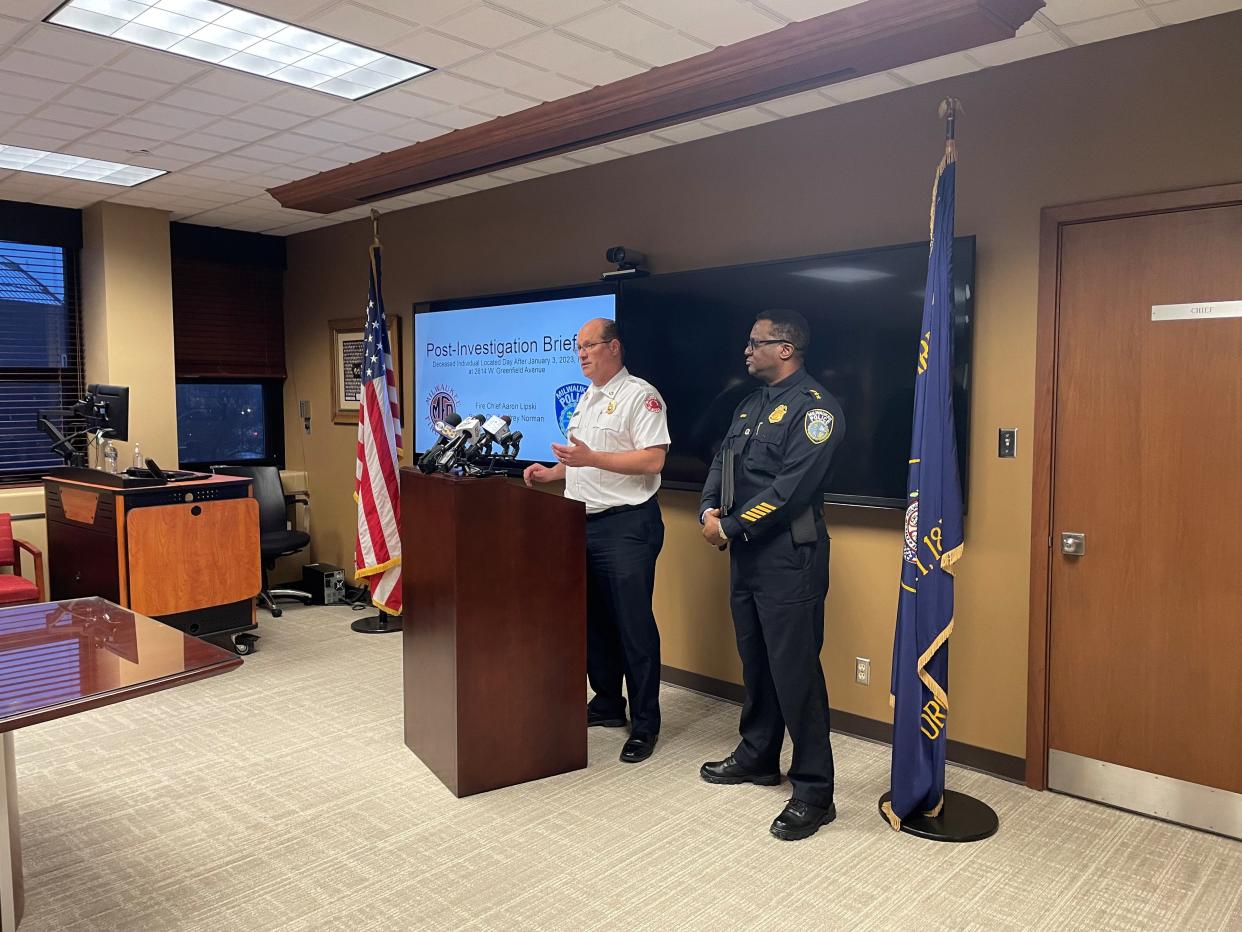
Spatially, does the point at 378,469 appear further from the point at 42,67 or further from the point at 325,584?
the point at 42,67

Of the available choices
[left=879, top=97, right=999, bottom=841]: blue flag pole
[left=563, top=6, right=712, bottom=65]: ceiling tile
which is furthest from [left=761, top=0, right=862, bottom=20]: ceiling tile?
[left=879, top=97, right=999, bottom=841]: blue flag pole

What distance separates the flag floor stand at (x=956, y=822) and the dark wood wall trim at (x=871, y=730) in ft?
1.02

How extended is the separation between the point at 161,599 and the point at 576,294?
265 centimetres

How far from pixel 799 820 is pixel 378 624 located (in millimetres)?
3352

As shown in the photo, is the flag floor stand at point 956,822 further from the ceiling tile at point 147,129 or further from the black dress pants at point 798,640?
the ceiling tile at point 147,129

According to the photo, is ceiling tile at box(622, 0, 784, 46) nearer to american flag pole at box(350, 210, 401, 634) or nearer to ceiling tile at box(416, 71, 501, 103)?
ceiling tile at box(416, 71, 501, 103)

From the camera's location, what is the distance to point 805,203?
3898mm

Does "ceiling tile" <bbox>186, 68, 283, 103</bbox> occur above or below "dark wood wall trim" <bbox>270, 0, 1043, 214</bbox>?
above

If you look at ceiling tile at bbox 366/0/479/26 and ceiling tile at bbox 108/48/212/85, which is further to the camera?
ceiling tile at bbox 108/48/212/85

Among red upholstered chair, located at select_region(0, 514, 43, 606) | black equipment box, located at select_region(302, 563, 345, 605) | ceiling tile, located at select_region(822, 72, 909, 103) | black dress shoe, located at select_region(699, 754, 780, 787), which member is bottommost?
black dress shoe, located at select_region(699, 754, 780, 787)

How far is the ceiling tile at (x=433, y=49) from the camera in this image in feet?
10.2

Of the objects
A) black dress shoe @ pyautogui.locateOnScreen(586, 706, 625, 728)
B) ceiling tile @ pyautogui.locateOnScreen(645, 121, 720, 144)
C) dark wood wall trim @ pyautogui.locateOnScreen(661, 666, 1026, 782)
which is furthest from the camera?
ceiling tile @ pyautogui.locateOnScreen(645, 121, 720, 144)

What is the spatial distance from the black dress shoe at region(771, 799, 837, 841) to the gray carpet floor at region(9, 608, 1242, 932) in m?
0.04

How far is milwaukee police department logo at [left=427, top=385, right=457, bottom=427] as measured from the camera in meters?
5.54
